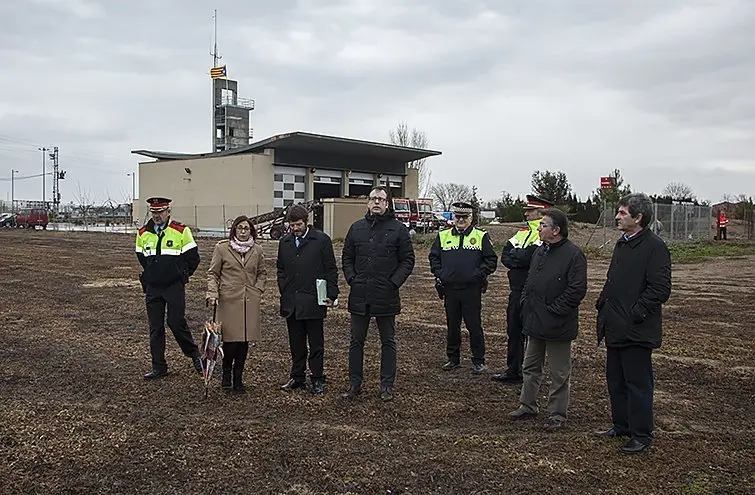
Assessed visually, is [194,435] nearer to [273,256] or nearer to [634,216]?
[634,216]

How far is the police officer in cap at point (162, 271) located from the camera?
22.5ft

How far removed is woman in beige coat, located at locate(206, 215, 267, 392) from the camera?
6.36m

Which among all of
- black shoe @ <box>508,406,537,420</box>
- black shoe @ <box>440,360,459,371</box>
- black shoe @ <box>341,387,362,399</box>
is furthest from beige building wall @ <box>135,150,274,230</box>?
black shoe @ <box>508,406,537,420</box>

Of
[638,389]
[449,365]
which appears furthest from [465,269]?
[638,389]

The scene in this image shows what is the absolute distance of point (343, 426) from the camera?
5.42m

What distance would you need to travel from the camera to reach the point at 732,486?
430 centimetres

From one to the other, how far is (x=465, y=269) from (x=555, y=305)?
1.82m

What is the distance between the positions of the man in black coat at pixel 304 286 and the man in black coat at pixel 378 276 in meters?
0.20

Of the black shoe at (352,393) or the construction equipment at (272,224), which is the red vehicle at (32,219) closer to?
the construction equipment at (272,224)

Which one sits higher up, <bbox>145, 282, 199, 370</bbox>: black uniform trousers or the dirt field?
<bbox>145, 282, 199, 370</bbox>: black uniform trousers

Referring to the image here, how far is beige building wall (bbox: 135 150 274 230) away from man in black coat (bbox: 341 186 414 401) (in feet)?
127

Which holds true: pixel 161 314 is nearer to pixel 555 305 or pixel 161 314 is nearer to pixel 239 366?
pixel 239 366

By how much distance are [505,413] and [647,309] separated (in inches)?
63.1

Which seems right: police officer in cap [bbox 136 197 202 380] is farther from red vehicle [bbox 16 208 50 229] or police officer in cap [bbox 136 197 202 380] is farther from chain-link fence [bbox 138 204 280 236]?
red vehicle [bbox 16 208 50 229]
